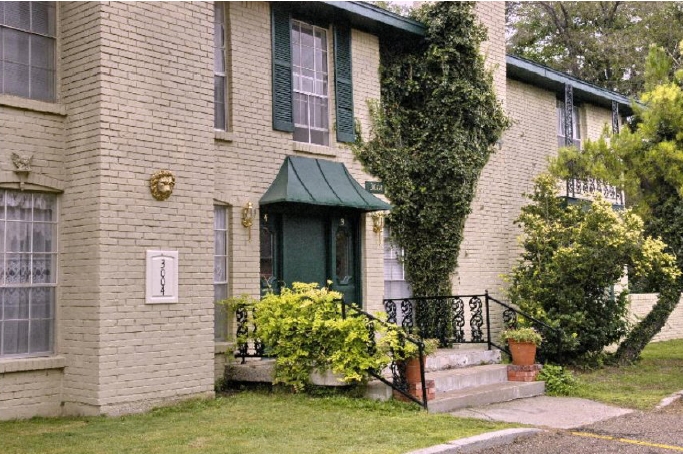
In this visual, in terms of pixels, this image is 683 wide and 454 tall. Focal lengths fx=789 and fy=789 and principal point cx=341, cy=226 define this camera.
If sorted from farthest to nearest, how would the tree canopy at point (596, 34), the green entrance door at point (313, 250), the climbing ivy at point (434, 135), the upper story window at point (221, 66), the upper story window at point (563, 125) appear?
1. the tree canopy at point (596, 34)
2. the upper story window at point (563, 125)
3. the climbing ivy at point (434, 135)
4. the green entrance door at point (313, 250)
5. the upper story window at point (221, 66)

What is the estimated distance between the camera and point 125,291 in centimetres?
876

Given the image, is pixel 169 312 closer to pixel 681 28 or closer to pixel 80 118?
pixel 80 118

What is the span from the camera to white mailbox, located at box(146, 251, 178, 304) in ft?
29.4

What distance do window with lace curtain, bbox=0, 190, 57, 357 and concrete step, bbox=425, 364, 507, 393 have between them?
4.58 metres

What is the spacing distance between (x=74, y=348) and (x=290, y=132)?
4573 mm

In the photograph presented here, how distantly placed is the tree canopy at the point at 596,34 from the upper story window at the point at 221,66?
21.7 metres

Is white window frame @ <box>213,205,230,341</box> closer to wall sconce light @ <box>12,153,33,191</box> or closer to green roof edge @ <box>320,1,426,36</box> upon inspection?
wall sconce light @ <box>12,153,33,191</box>

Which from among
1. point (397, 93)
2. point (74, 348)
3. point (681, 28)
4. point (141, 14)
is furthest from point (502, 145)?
point (681, 28)

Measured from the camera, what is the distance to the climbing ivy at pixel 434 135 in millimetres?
13156

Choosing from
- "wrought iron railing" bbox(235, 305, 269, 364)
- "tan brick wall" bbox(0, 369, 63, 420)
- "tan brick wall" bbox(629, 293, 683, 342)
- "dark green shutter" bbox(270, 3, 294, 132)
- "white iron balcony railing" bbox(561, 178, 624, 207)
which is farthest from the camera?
"tan brick wall" bbox(629, 293, 683, 342)

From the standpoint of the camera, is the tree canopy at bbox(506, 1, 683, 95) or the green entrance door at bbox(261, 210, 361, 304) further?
the tree canopy at bbox(506, 1, 683, 95)

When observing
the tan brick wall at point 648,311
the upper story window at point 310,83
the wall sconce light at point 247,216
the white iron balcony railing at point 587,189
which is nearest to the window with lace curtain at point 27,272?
the wall sconce light at point 247,216

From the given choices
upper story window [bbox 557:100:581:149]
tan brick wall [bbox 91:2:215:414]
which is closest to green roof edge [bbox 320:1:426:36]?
tan brick wall [bbox 91:2:215:414]

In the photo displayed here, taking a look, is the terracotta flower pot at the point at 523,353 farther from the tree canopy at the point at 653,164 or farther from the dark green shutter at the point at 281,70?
the dark green shutter at the point at 281,70
